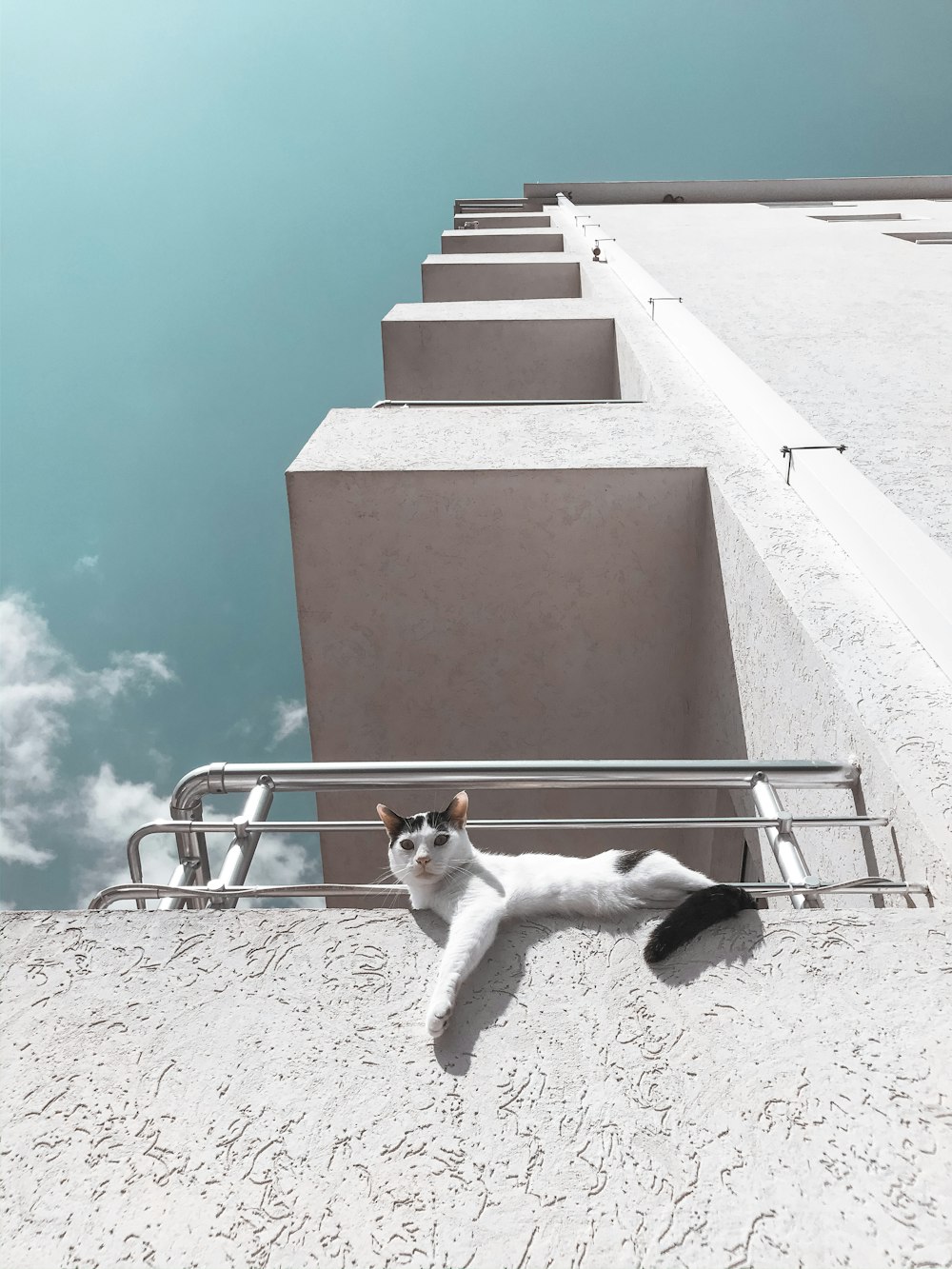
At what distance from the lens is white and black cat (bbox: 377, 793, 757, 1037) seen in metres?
1.76

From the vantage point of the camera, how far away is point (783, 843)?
89.4 inches

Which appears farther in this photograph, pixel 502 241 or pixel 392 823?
pixel 502 241

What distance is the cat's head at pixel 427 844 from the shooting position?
1987 millimetres

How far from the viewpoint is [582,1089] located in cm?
152

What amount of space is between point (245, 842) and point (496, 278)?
10449 millimetres

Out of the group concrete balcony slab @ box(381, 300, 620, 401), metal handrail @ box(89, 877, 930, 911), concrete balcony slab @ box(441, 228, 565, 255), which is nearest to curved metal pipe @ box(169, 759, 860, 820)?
metal handrail @ box(89, 877, 930, 911)

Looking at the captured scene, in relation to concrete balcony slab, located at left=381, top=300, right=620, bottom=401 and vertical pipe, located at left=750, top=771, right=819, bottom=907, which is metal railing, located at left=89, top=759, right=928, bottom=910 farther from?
concrete balcony slab, located at left=381, top=300, right=620, bottom=401

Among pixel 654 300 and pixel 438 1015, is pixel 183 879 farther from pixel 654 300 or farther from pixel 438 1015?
pixel 654 300

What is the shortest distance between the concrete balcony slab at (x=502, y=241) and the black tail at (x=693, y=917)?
45.4 ft

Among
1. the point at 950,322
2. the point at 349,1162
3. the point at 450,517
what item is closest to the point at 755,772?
the point at 349,1162

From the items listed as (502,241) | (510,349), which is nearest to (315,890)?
(510,349)

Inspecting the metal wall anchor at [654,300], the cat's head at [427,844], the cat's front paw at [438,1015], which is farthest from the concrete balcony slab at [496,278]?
the cat's front paw at [438,1015]

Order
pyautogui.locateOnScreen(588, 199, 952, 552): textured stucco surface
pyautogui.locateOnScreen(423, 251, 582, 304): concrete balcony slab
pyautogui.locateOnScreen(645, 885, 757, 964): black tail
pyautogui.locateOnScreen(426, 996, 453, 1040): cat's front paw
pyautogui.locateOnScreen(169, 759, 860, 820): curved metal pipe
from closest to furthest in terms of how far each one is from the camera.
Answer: pyautogui.locateOnScreen(426, 996, 453, 1040): cat's front paw → pyautogui.locateOnScreen(645, 885, 757, 964): black tail → pyautogui.locateOnScreen(169, 759, 860, 820): curved metal pipe → pyautogui.locateOnScreen(588, 199, 952, 552): textured stucco surface → pyautogui.locateOnScreen(423, 251, 582, 304): concrete balcony slab

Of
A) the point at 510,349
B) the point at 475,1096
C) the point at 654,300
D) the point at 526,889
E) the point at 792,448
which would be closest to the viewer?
the point at 475,1096
